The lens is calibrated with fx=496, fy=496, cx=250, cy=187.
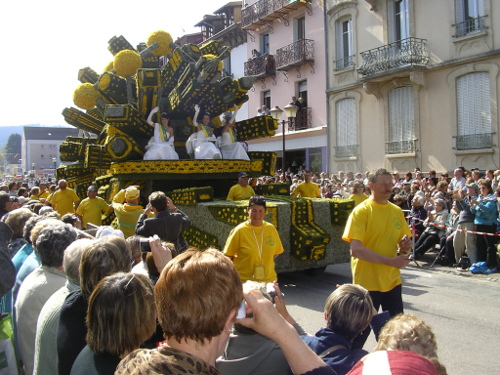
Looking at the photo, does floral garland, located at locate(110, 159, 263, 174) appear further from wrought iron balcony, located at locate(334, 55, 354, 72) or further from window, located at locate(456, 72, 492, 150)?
wrought iron balcony, located at locate(334, 55, 354, 72)

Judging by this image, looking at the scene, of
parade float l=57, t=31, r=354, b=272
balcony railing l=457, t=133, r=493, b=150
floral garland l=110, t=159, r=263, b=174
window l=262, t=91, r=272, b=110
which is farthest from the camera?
window l=262, t=91, r=272, b=110

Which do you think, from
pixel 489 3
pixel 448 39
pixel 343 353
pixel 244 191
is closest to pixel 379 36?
pixel 448 39

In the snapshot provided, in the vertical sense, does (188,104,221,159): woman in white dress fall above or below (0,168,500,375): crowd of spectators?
above

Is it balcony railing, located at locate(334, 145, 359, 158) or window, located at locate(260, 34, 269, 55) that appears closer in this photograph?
balcony railing, located at locate(334, 145, 359, 158)

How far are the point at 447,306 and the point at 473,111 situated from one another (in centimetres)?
1038

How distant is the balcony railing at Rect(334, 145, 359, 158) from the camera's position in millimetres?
19547

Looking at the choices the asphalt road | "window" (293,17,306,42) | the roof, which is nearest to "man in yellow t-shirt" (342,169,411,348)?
the asphalt road

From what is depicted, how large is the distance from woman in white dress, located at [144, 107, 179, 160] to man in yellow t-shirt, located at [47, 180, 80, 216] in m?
2.47

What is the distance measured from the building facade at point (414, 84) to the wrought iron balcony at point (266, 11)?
287cm

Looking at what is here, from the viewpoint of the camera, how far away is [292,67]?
23688 mm

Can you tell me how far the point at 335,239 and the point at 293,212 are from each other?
93 centimetres

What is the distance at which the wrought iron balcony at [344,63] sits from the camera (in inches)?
784

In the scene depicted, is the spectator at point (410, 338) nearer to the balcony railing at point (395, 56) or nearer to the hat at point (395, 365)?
the hat at point (395, 365)

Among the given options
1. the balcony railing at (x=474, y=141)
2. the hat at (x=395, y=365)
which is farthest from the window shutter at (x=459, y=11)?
the hat at (x=395, y=365)
